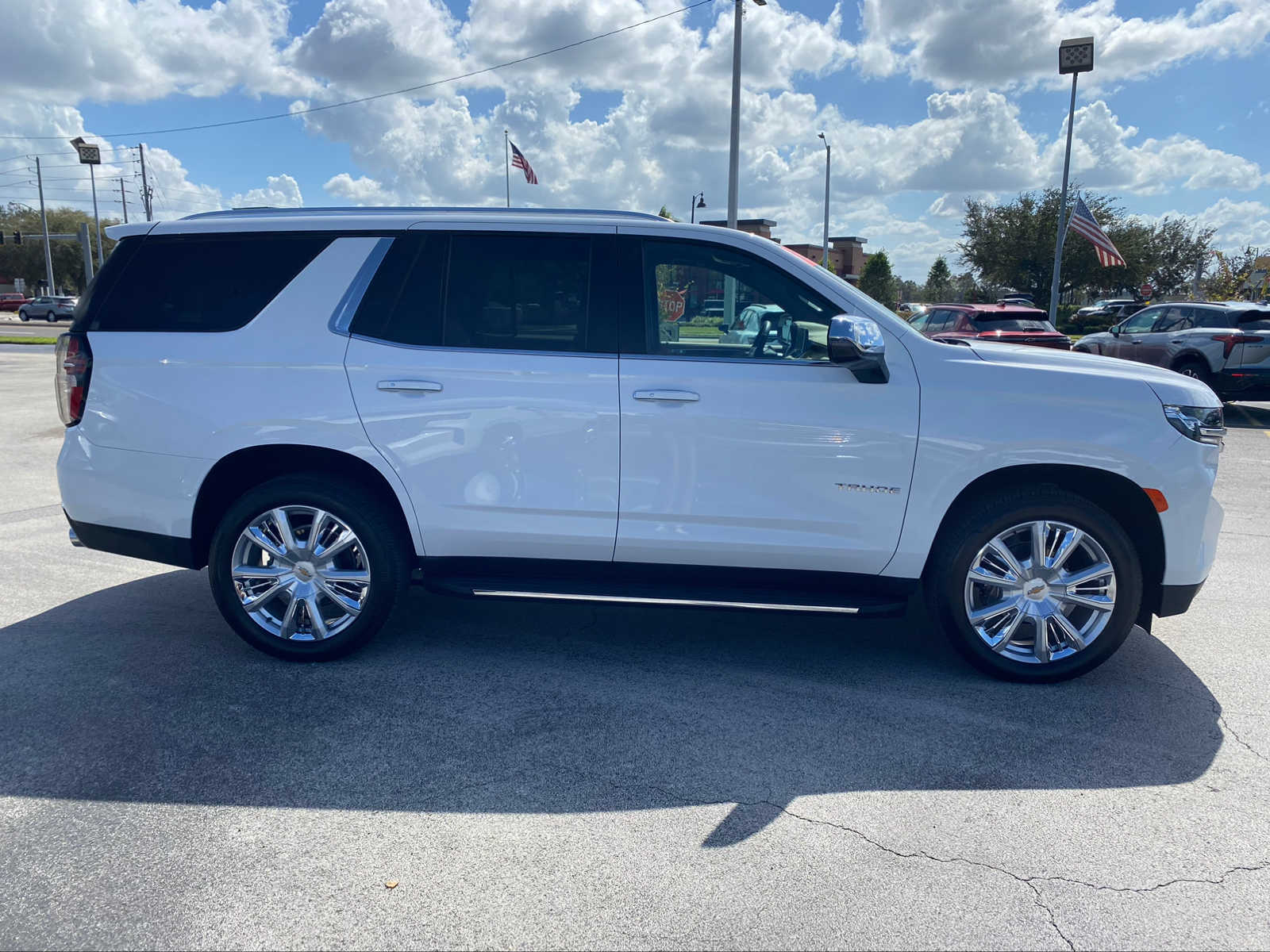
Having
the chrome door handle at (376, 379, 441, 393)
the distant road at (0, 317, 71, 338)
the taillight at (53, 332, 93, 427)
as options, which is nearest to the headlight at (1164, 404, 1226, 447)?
the chrome door handle at (376, 379, 441, 393)

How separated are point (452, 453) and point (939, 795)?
2367 mm

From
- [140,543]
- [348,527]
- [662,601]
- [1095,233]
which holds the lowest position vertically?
[662,601]

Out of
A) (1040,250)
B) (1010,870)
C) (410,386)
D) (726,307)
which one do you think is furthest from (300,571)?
(1040,250)

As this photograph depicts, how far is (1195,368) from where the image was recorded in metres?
14.1

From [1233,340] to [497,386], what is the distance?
13403 millimetres

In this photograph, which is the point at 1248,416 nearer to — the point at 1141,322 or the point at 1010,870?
the point at 1141,322

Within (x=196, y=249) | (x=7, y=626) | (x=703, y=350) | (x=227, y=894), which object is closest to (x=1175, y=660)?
(x=703, y=350)

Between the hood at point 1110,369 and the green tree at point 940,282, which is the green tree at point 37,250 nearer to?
the green tree at point 940,282

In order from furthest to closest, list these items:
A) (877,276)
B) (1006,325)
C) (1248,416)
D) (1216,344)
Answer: (877,276), (1006,325), (1248,416), (1216,344)

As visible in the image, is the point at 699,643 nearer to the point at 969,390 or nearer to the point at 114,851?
the point at 969,390

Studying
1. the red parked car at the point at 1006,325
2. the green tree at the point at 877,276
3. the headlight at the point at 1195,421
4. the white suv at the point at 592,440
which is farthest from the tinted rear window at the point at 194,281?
the green tree at the point at 877,276

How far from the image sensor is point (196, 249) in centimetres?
431

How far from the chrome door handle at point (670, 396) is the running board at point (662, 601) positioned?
0.85 metres

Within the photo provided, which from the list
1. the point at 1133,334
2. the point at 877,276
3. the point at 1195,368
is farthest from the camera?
the point at 877,276
